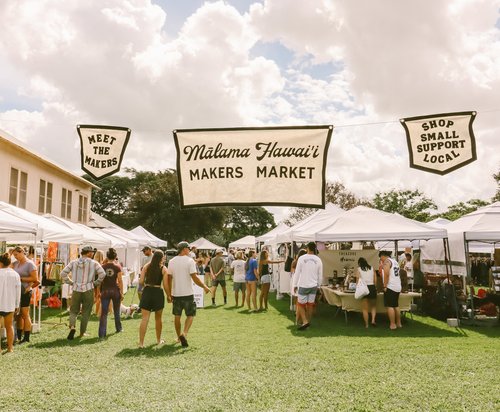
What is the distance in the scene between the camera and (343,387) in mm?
5668

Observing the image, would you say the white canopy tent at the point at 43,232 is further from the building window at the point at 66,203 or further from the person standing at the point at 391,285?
the building window at the point at 66,203

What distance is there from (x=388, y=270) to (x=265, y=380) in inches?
210

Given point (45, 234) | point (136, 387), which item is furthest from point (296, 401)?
point (45, 234)

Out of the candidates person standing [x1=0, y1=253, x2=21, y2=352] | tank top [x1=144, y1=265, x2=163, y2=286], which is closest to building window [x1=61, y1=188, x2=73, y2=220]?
person standing [x1=0, y1=253, x2=21, y2=352]

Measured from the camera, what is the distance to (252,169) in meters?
3.68

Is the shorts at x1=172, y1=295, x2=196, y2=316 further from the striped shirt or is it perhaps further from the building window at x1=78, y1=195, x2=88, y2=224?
the building window at x1=78, y1=195, x2=88, y2=224

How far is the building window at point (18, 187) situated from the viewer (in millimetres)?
21125

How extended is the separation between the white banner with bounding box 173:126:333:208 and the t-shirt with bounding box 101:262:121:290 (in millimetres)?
6417

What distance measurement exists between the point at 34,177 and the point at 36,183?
392mm

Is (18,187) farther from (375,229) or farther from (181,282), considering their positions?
(375,229)

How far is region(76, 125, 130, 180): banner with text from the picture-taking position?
4883 mm

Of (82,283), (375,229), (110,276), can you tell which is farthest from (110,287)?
(375,229)

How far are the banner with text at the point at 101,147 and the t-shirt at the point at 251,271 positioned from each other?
344 inches

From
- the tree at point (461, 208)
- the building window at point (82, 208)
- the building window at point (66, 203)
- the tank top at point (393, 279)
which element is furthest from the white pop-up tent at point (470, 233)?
the tree at point (461, 208)
